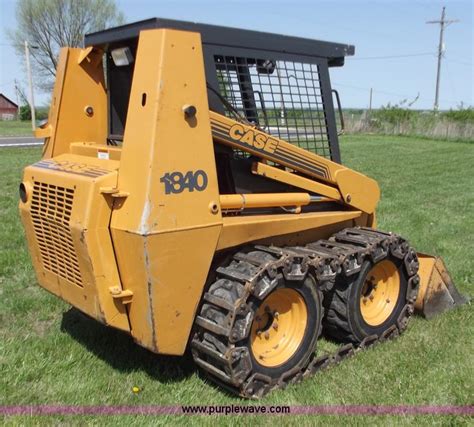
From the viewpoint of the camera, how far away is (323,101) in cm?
453

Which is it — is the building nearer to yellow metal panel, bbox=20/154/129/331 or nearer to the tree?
the tree

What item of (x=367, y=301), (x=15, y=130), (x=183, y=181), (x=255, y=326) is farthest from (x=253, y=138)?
(x=15, y=130)

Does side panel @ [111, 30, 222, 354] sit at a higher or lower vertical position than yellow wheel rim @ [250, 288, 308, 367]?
higher

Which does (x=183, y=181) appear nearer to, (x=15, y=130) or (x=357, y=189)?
(x=357, y=189)

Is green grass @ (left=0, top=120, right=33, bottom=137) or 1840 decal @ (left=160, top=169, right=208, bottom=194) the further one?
green grass @ (left=0, top=120, right=33, bottom=137)

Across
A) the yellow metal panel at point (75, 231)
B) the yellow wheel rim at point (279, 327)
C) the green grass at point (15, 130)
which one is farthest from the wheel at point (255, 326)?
the green grass at point (15, 130)

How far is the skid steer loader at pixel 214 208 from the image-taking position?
329 centimetres

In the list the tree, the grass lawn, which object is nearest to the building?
the tree

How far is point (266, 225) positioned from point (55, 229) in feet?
4.50

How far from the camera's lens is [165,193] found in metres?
3.25

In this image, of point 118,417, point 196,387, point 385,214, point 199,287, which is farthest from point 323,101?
point 385,214

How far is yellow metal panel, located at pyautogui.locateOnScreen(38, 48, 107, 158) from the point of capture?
432cm

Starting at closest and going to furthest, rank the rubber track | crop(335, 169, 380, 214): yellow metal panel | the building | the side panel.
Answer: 1. the side panel
2. the rubber track
3. crop(335, 169, 380, 214): yellow metal panel
4. the building

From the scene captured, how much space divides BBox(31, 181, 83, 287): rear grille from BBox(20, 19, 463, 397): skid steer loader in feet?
0.05
